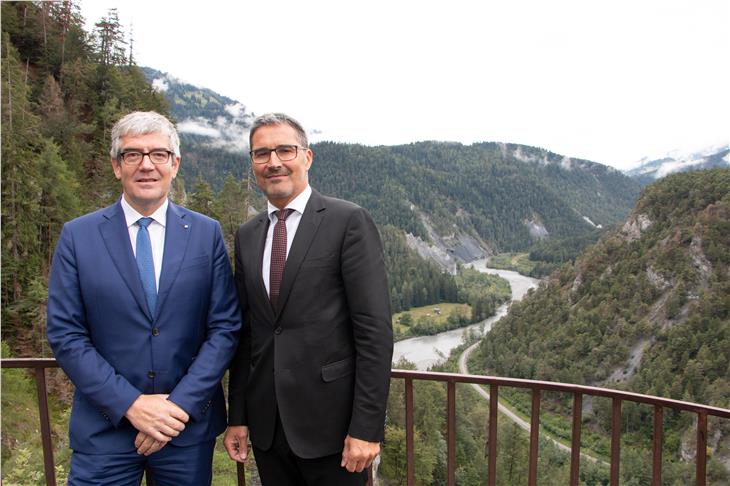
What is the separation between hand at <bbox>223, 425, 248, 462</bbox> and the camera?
250 centimetres

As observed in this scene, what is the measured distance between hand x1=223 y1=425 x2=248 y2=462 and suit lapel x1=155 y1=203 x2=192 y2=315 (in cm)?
68

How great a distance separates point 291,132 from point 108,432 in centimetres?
159

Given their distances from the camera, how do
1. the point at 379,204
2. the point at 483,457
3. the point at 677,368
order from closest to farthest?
1. the point at 483,457
2. the point at 677,368
3. the point at 379,204

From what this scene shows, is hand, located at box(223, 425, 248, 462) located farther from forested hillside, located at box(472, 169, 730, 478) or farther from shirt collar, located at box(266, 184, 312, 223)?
forested hillside, located at box(472, 169, 730, 478)

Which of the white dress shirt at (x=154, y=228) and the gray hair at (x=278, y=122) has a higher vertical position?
the gray hair at (x=278, y=122)

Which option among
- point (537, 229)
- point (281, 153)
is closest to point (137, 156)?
point (281, 153)

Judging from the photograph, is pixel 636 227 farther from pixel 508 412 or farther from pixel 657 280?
pixel 508 412

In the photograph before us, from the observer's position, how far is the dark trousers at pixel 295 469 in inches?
91.4

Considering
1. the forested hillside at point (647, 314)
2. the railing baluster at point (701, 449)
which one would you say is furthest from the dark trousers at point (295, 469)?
the forested hillside at point (647, 314)

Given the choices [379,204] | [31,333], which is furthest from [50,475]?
[379,204]

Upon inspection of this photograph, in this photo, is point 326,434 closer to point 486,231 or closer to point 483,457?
point 483,457

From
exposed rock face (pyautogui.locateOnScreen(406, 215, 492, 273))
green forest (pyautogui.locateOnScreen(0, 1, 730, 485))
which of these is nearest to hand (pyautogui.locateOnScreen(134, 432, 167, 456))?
green forest (pyautogui.locateOnScreen(0, 1, 730, 485))

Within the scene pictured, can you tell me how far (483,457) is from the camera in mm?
42781

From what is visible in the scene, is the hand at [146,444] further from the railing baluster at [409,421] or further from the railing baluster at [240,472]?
the railing baluster at [409,421]
